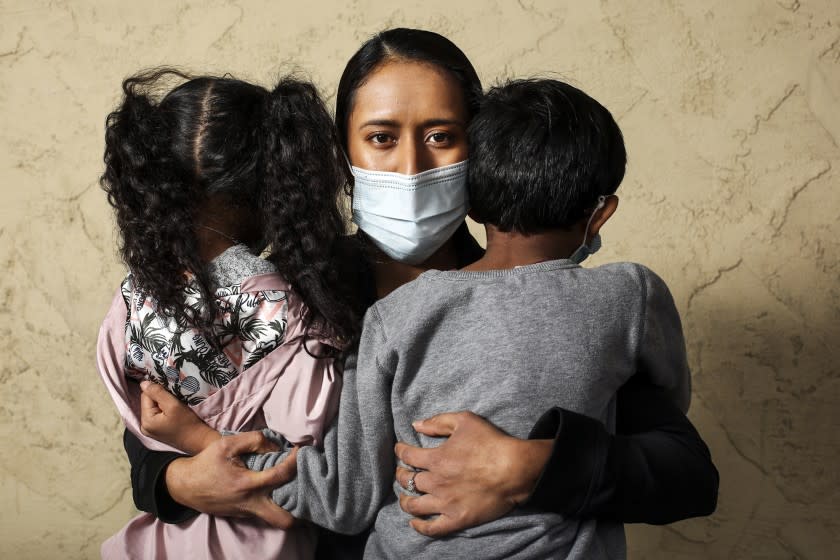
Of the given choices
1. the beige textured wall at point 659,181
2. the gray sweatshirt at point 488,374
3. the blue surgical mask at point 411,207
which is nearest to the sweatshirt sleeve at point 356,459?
the gray sweatshirt at point 488,374

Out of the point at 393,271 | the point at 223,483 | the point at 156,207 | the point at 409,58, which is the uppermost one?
the point at 409,58

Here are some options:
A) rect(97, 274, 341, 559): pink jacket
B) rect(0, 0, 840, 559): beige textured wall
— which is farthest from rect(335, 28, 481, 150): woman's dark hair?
rect(0, 0, 840, 559): beige textured wall

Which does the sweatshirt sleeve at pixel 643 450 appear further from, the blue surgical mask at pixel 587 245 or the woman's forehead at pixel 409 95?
the woman's forehead at pixel 409 95

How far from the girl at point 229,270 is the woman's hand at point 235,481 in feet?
0.14

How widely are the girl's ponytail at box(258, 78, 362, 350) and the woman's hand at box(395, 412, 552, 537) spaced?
0.22 meters

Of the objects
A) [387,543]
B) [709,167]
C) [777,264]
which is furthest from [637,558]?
[387,543]

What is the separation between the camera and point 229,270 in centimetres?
127

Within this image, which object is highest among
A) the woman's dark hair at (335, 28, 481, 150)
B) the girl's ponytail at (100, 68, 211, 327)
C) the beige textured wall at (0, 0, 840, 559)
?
the woman's dark hair at (335, 28, 481, 150)

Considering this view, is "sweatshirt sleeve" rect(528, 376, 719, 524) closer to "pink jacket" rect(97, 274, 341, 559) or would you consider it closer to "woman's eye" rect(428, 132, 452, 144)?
"pink jacket" rect(97, 274, 341, 559)

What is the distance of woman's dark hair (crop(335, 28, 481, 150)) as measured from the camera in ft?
4.69

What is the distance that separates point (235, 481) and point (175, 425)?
0.14 m

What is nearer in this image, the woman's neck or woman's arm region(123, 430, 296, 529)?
woman's arm region(123, 430, 296, 529)

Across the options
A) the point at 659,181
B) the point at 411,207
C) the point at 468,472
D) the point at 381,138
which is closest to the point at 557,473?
the point at 468,472

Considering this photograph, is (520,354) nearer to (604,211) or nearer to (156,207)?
(604,211)
